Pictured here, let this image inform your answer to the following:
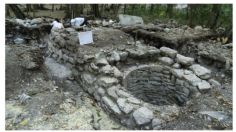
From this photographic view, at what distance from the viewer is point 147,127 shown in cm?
372

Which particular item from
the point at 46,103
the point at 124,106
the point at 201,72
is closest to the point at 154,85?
the point at 201,72

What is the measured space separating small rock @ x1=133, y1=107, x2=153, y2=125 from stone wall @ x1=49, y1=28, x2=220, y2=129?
7cm

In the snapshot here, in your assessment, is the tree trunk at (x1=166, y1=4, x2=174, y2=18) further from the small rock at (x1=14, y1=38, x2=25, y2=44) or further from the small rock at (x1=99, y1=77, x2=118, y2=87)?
the small rock at (x1=99, y1=77, x2=118, y2=87)

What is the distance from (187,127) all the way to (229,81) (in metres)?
1.74

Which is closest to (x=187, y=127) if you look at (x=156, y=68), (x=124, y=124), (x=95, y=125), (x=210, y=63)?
(x=124, y=124)

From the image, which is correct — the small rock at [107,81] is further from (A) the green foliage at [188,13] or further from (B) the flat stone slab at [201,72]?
(A) the green foliage at [188,13]

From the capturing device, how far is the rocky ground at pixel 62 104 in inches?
152

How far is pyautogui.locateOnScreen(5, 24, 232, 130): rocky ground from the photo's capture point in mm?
3859

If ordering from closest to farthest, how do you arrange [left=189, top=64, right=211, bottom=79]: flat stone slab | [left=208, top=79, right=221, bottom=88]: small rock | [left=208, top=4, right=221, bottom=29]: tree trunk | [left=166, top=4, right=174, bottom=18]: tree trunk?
[left=208, top=79, right=221, bottom=88]: small rock, [left=189, top=64, right=211, bottom=79]: flat stone slab, [left=208, top=4, right=221, bottom=29]: tree trunk, [left=166, top=4, right=174, bottom=18]: tree trunk

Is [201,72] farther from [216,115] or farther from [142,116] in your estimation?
[142,116]

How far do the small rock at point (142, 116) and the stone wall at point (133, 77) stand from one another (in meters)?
0.07

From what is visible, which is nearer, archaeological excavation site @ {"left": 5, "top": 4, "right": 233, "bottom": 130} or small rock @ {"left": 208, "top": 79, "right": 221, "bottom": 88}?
Result: archaeological excavation site @ {"left": 5, "top": 4, "right": 233, "bottom": 130}

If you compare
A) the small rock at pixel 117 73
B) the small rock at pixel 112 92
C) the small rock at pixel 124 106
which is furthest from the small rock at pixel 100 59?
the small rock at pixel 124 106

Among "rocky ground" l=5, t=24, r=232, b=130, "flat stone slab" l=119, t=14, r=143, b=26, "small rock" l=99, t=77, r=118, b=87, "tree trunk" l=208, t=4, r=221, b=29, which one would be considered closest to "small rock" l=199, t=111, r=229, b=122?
"rocky ground" l=5, t=24, r=232, b=130
